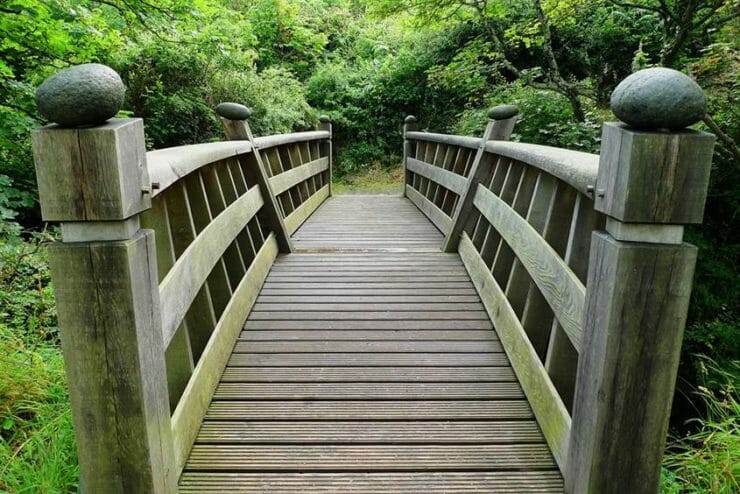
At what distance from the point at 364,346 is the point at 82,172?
1.72 metres

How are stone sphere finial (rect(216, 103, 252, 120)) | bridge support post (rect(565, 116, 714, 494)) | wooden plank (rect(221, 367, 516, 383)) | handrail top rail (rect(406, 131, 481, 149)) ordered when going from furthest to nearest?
handrail top rail (rect(406, 131, 481, 149))
stone sphere finial (rect(216, 103, 252, 120))
wooden plank (rect(221, 367, 516, 383))
bridge support post (rect(565, 116, 714, 494))

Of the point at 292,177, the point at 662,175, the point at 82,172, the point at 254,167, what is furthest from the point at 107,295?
the point at 292,177

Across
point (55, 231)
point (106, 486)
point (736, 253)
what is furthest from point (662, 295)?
point (55, 231)

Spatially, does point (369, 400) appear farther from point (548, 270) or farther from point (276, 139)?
point (276, 139)

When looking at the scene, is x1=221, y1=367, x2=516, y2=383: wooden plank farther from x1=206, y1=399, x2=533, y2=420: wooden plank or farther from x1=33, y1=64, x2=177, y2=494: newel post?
x1=33, y1=64, x2=177, y2=494: newel post

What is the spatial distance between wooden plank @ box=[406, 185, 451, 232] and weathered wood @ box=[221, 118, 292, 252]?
4.40 ft

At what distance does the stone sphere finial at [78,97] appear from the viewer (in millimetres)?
1133

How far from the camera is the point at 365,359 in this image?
8.29 feet

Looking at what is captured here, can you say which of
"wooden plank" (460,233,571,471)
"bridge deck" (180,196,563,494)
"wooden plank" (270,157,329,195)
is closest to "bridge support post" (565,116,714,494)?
"wooden plank" (460,233,571,471)

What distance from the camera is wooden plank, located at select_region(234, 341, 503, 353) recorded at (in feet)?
8.57

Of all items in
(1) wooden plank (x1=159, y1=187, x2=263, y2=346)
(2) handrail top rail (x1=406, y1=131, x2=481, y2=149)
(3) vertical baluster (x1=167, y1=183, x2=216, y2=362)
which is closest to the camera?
(1) wooden plank (x1=159, y1=187, x2=263, y2=346)

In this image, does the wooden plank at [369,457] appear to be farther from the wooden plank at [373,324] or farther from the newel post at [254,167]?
the newel post at [254,167]

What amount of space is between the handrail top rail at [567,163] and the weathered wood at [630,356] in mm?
203

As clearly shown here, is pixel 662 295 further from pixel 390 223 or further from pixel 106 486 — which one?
pixel 390 223
